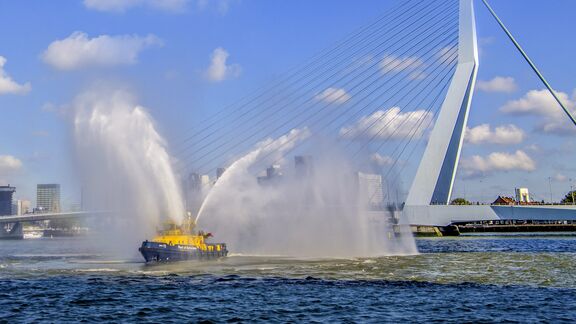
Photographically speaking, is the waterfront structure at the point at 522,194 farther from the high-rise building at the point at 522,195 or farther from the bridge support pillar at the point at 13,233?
the bridge support pillar at the point at 13,233

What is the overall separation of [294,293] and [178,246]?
16.4 meters

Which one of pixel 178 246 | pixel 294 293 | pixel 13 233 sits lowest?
pixel 294 293

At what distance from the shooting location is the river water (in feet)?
63.1

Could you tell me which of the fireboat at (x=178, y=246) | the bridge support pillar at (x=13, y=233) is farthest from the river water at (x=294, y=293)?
the bridge support pillar at (x=13, y=233)

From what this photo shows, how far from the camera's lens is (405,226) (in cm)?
6694

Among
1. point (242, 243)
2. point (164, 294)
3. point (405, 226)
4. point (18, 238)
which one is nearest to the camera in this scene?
point (164, 294)

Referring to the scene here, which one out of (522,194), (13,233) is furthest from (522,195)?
(13,233)

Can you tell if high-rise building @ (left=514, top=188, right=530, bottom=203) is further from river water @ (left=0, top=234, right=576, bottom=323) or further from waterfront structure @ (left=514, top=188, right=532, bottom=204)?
river water @ (left=0, top=234, right=576, bottom=323)

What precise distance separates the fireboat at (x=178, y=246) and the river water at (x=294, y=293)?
4.21ft

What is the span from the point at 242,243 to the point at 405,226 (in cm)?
2323

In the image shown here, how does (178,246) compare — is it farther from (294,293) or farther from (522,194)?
(522,194)

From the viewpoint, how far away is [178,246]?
38.6m

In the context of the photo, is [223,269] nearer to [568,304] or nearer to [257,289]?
[257,289]

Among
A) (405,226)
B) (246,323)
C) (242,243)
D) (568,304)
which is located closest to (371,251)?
(242,243)
